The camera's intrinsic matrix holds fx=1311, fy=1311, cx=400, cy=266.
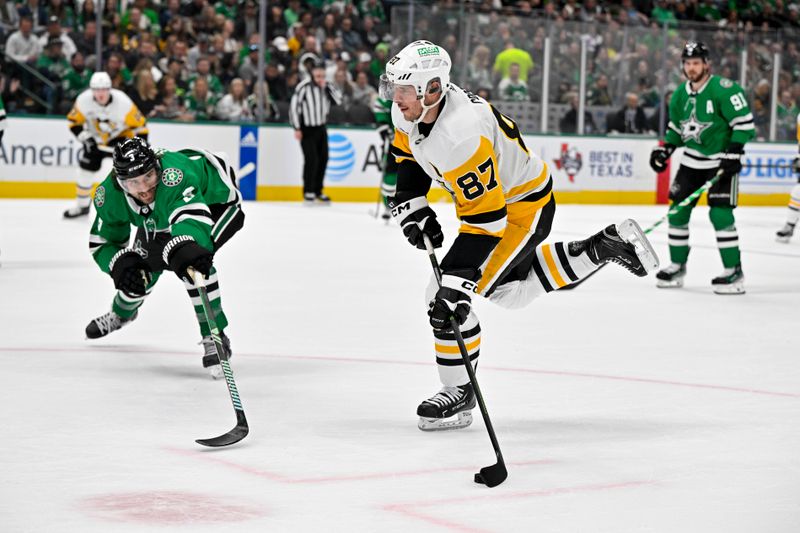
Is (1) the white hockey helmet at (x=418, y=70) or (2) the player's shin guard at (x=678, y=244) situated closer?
(1) the white hockey helmet at (x=418, y=70)

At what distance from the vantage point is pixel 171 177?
4.36 meters

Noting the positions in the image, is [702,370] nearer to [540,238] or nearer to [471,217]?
[540,238]

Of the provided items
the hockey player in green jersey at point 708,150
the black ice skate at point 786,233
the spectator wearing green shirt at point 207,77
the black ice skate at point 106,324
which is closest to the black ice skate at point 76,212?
the spectator wearing green shirt at point 207,77

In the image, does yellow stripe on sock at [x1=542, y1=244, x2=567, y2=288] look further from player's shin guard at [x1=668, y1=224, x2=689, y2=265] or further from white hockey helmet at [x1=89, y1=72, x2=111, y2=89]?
white hockey helmet at [x1=89, y1=72, x2=111, y2=89]

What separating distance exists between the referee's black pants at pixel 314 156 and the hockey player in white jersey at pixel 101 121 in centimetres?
283

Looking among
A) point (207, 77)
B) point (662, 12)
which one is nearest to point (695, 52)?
point (207, 77)

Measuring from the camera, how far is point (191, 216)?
14.0 feet

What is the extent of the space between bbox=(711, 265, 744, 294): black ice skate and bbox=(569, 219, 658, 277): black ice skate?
2.86 metres

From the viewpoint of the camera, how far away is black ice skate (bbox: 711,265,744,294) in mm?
7387

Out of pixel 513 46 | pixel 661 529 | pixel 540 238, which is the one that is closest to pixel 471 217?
pixel 540 238

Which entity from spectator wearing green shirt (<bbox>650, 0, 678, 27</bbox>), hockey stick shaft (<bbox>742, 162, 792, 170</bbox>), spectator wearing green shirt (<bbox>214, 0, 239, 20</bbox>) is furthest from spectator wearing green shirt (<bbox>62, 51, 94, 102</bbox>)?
spectator wearing green shirt (<bbox>650, 0, 678, 27</bbox>)

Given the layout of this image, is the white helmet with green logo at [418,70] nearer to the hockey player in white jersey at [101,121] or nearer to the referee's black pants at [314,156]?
the hockey player in white jersey at [101,121]

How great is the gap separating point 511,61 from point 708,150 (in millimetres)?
7031

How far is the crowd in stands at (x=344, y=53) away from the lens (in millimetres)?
12609
